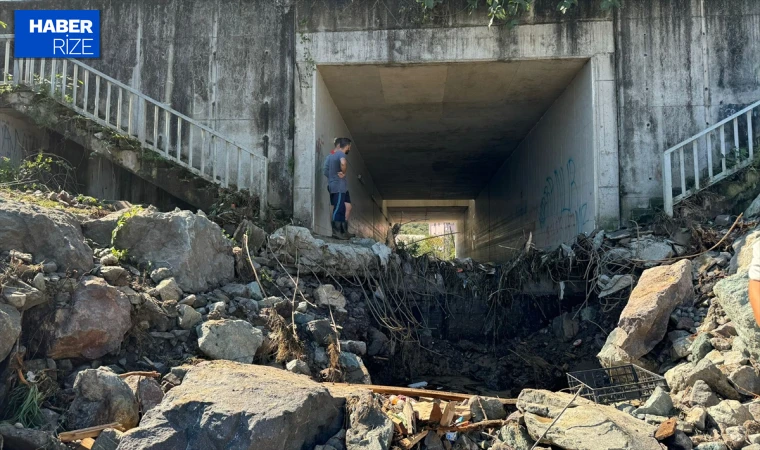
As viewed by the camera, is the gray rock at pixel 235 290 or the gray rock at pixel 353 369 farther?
the gray rock at pixel 235 290

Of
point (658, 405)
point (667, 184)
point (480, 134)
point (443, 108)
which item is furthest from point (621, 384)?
point (480, 134)

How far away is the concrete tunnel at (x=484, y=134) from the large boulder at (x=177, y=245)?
279cm

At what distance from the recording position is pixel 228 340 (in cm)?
481

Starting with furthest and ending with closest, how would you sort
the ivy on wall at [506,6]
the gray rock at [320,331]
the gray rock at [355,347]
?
1. the ivy on wall at [506,6]
2. the gray rock at [355,347]
3. the gray rock at [320,331]

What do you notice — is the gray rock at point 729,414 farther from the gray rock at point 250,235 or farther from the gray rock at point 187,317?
the gray rock at point 250,235

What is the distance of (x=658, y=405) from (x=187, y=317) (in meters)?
4.07

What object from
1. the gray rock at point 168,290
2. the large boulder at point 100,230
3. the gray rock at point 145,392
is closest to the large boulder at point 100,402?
the gray rock at point 145,392

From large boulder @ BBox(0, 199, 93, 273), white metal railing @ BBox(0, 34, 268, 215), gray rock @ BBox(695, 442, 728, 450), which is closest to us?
gray rock @ BBox(695, 442, 728, 450)

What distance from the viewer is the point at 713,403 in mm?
4656

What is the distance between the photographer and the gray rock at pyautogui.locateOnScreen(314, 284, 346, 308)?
6340mm

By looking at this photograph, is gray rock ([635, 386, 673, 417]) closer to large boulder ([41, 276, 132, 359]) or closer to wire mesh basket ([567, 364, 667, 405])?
wire mesh basket ([567, 364, 667, 405])

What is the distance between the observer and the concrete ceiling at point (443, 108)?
9008 mm

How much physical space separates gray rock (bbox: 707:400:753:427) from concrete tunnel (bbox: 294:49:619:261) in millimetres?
4041

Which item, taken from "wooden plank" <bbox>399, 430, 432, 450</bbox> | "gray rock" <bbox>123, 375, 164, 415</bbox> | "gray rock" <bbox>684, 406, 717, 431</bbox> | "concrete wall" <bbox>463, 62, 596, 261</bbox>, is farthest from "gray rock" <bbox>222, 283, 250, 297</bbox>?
"concrete wall" <bbox>463, 62, 596, 261</bbox>
